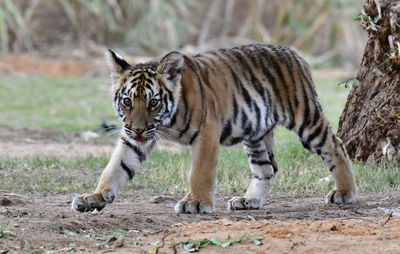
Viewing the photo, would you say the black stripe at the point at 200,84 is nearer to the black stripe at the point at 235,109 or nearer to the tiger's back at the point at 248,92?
the tiger's back at the point at 248,92

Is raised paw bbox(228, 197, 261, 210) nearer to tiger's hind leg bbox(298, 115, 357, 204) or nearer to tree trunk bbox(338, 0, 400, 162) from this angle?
tiger's hind leg bbox(298, 115, 357, 204)

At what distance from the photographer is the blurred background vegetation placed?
22.8 metres

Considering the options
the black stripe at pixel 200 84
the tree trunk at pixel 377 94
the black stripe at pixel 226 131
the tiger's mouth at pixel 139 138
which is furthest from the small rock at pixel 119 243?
the tree trunk at pixel 377 94

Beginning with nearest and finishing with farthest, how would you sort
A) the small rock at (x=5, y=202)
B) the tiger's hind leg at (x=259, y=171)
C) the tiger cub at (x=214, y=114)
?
the tiger cub at (x=214, y=114), the small rock at (x=5, y=202), the tiger's hind leg at (x=259, y=171)

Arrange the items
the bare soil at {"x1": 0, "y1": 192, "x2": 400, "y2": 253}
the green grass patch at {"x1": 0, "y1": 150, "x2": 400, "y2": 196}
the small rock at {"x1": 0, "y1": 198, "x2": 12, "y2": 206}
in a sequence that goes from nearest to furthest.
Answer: the bare soil at {"x1": 0, "y1": 192, "x2": 400, "y2": 253}, the small rock at {"x1": 0, "y1": 198, "x2": 12, "y2": 206}, the green grass patch at {"x1": 0, "y1": 150, "x2": 400, "y2": 196}

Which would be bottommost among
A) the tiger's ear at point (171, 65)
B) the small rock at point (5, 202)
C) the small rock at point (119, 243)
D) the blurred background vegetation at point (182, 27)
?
the small rock at point (119, 243)

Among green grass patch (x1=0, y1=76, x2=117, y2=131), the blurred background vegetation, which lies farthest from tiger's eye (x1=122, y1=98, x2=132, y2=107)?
the blurred background vegetation

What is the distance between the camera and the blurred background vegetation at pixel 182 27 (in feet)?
74.8

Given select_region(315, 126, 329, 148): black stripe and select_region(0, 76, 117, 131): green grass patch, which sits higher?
select_region(0, 76, 117, 131): green grass patch

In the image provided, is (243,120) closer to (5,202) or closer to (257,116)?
(257,116)

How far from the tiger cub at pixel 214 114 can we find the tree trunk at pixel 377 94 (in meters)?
1.29

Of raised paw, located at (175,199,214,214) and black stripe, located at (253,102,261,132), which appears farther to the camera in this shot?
black stripe, located at (253,102,261,132)

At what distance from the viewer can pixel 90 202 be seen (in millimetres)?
6223

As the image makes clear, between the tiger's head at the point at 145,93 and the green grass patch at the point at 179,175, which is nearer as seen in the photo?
the tiger's head at the point at 145,93
